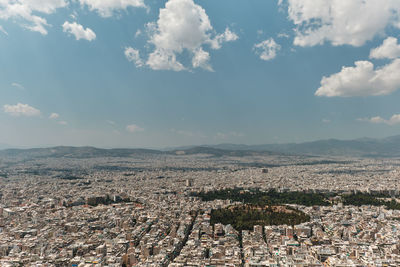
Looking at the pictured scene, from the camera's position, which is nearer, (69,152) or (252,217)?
(252,217)

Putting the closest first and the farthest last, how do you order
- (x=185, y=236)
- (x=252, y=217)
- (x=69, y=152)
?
(x=185, y=236)
(x=252, y=217)
(x=69, y=152)

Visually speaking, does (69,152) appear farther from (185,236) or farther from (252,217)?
(185,236)

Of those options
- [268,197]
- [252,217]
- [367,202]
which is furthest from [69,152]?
[367,202]

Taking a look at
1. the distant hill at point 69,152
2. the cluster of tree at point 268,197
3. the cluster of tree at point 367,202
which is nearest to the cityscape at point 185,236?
the cluster of tree at point 367,202

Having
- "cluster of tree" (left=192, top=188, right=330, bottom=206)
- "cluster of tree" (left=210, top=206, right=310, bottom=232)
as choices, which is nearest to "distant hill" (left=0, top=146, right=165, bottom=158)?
"cluster of tree" (left=192, top=188, right=330, bottom=206)

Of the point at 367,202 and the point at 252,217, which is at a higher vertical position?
the point at 252,217

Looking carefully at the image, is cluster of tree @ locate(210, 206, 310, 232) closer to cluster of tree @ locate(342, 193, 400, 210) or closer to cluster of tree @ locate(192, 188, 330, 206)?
cluster of tree @ locate(192, 188, 330, 206)

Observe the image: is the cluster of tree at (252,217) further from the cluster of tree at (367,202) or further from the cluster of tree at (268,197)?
the cluster of tree at (367,202)
